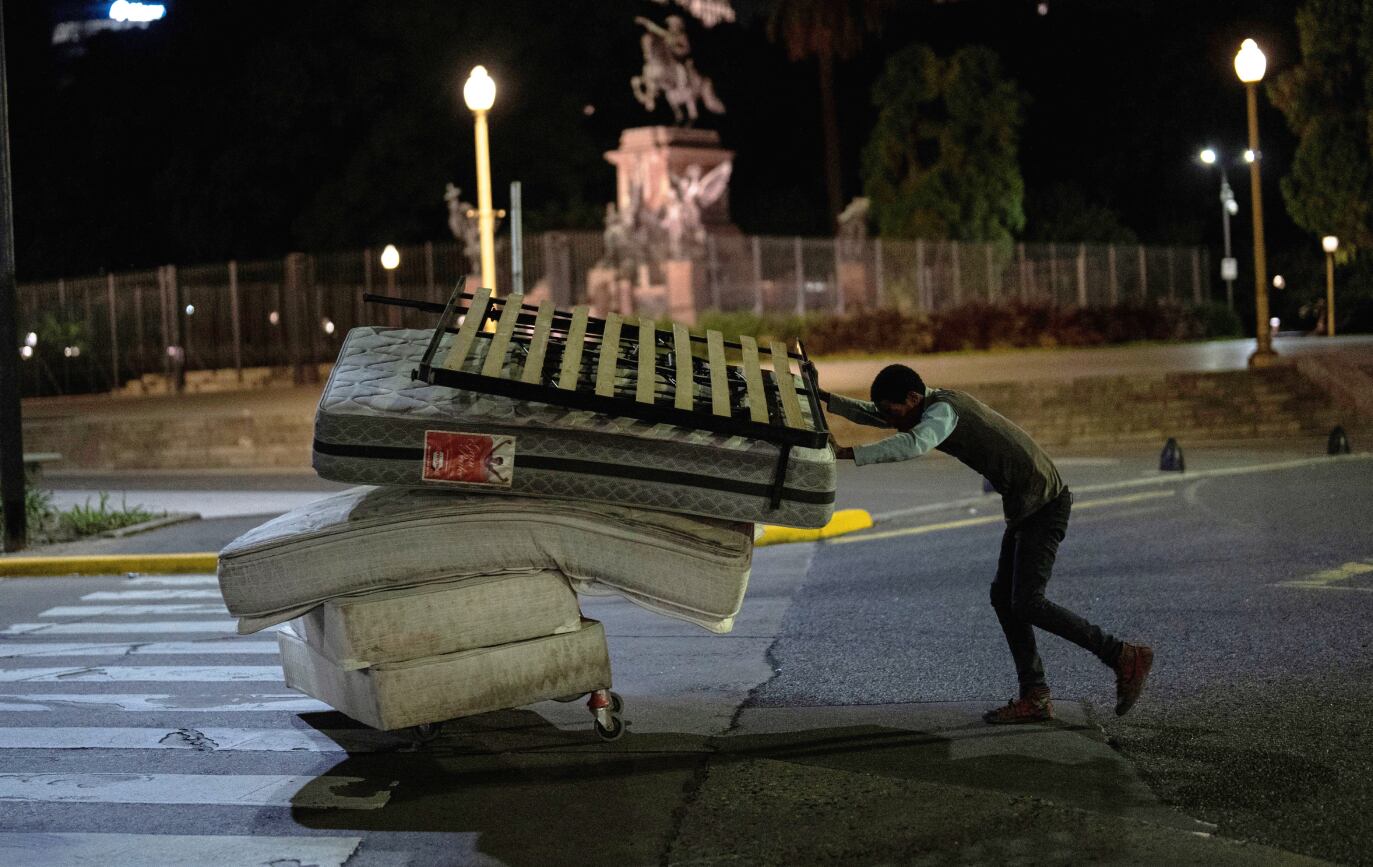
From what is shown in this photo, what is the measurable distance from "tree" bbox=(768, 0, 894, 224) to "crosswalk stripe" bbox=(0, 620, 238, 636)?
146 ft

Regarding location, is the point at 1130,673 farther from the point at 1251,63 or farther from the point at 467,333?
the point at 1251,63

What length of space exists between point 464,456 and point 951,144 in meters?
44.9

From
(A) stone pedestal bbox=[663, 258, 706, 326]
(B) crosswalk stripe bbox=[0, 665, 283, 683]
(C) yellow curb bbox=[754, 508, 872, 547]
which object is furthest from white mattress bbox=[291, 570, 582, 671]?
(A) stone pedestal bbox=[663, 258, 706, 326]

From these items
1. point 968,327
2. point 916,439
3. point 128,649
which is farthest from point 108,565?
point 968,327

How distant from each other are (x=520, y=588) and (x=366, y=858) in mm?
1423

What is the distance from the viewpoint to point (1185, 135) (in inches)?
2527

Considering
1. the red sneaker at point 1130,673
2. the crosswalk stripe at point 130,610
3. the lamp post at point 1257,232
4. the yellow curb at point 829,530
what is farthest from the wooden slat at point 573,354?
the lamp post at point 1257,232

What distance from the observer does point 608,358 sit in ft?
22.2

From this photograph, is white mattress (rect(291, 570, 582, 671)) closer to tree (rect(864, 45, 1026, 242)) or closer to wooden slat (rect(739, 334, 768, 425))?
wooden slat (rect(739, 334, 768, 425))

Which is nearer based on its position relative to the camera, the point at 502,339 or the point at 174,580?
the point at 502,339

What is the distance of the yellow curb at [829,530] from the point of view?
45.4 ft

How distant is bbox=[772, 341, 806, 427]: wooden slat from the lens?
6645 mm

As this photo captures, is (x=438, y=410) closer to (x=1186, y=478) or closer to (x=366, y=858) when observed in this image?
(x=366, y=858)

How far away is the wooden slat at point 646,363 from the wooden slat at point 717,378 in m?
0.25
